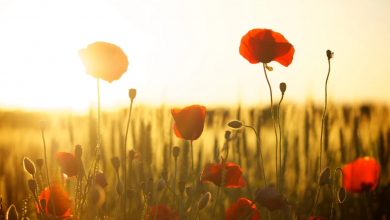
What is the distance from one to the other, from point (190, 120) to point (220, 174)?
0.18 metres

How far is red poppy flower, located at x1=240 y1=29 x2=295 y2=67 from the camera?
1.34 meters

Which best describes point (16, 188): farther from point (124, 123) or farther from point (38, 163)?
point (38, 163)

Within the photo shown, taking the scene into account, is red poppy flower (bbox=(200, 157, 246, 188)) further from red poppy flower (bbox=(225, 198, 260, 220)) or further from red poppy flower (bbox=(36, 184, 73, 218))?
red poppy flower (bbox=(36, 184, 73, 218))

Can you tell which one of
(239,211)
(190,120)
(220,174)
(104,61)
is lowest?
(239,211)

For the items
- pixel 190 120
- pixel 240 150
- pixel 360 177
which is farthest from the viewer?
pixel 240 150

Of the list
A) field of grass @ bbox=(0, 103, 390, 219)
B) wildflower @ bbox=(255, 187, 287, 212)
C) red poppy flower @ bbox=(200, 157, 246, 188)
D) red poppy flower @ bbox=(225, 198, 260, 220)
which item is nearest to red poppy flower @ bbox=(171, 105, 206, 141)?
red poppy flower @ bbox=(200, 157, 246, 188)

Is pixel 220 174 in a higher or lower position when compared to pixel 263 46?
lower

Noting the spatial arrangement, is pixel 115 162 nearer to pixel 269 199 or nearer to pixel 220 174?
pixel 220 174

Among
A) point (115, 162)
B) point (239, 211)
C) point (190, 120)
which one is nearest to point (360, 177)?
point (239, 211)

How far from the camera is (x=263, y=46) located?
1.34 metres

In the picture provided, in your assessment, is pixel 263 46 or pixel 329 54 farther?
pixel 263 46

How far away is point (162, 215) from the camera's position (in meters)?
1.27

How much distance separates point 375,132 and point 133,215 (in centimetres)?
155

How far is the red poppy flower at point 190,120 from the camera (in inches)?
49.3
